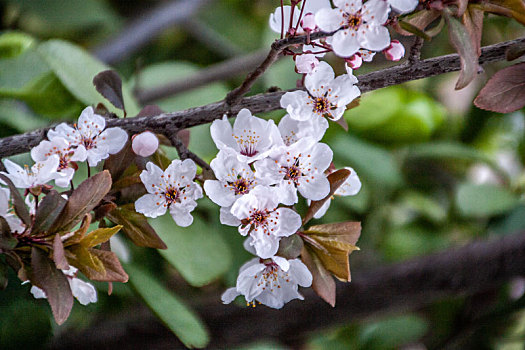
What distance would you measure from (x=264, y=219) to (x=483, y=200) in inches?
19.0

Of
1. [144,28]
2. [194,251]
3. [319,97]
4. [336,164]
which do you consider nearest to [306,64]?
[319,97]

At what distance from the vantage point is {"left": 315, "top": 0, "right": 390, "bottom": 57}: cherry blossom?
0.76 feet

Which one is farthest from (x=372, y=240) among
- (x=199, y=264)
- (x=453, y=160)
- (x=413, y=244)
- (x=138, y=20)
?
(x=138, y=20)

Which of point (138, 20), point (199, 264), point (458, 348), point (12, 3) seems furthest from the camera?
point (138, 20)

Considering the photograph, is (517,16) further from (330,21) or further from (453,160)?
(453,160)

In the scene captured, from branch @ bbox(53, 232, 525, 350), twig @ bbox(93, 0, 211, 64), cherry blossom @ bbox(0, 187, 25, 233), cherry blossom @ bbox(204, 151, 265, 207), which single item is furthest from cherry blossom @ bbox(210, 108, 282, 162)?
twig @ bbox(93, 0, 211, 64)

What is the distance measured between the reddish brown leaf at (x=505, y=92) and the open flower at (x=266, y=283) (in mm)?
121

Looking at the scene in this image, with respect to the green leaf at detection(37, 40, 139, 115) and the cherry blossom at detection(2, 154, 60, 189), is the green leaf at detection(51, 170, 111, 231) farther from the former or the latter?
the green leaf at detection(37, 40, 139, 115)

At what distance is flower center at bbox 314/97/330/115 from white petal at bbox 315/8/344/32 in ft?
0.11

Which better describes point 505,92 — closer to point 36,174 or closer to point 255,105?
point 255,105

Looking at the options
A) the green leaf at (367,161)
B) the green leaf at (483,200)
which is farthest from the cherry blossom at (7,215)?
the green leaf at (483,200)

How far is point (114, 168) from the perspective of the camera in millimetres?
281

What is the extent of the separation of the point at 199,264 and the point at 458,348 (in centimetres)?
39

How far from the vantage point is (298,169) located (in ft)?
0.85
